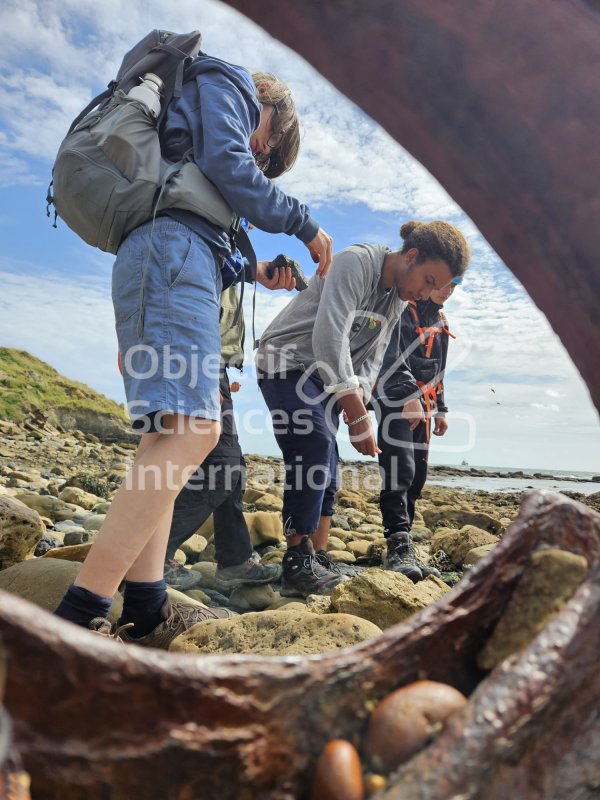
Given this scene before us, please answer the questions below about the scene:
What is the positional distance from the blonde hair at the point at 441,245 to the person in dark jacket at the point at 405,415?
330mm

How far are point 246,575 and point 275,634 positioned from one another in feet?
5.68

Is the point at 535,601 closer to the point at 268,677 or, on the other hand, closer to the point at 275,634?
the point at 268,677

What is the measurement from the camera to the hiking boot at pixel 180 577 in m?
4.21

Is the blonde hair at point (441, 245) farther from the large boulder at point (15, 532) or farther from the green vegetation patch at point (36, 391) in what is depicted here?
the green vegetation patch at point (36, 391)

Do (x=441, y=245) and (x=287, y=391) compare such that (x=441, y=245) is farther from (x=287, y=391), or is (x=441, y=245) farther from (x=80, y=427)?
(x=80, y=427)

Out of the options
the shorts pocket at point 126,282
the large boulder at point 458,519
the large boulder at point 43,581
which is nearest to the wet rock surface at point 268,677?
the shorts pocket at point 126,282

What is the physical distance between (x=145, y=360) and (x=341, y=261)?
198cm

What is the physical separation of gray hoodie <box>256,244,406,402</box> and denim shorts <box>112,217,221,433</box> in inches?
58.6

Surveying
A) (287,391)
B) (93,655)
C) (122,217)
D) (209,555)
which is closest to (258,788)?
(93,655)

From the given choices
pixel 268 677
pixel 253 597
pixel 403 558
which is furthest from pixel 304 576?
pixel 268 677

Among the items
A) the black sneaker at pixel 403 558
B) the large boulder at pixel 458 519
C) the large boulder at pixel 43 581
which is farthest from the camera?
the large boulder at pixel 458 519

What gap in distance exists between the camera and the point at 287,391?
404 centimetres

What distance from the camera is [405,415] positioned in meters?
4.98

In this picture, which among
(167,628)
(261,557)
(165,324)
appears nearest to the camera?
(165,324)
